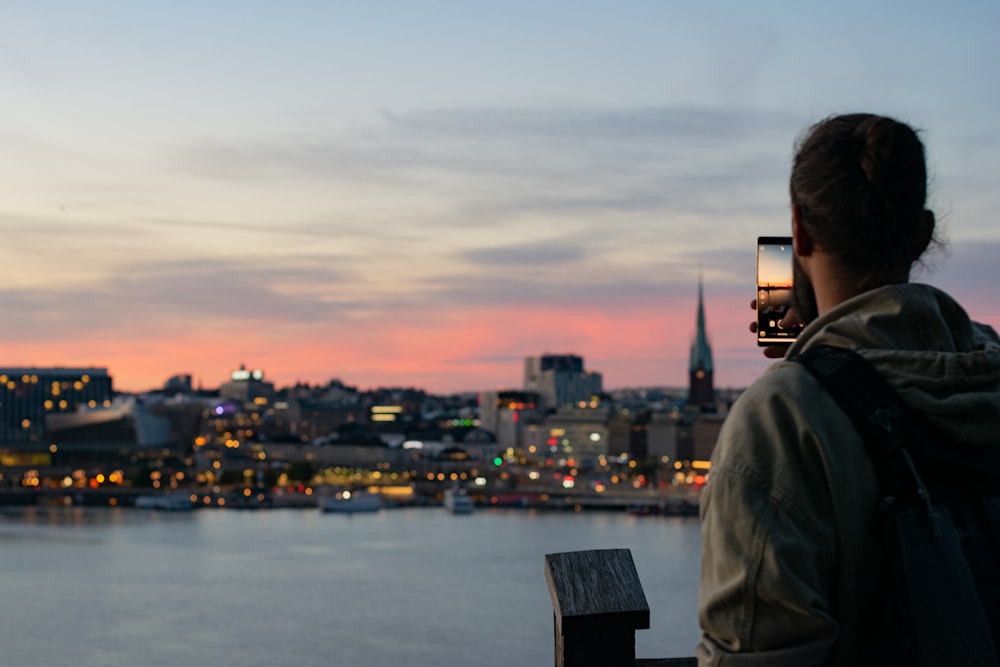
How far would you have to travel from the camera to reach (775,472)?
31.2 inches

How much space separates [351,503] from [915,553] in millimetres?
46317

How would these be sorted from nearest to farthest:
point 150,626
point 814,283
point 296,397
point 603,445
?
point 814,283
point 150,626
point 603,445
point 296,397

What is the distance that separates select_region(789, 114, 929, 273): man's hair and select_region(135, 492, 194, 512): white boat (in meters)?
47.2

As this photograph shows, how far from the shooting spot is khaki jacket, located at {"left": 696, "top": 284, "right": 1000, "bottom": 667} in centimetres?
78

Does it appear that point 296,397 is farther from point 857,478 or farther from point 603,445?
point 857,478

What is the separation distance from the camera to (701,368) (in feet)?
228

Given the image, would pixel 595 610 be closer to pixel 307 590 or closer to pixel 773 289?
pixel 773 289

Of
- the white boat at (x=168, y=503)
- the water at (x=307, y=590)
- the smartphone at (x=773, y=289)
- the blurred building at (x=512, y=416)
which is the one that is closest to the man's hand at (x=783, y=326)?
the smartphone at (x=773, y=289)

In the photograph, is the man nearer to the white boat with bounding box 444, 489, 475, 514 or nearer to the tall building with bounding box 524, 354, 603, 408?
the white boat with bounding box 444, 489, 475, 514

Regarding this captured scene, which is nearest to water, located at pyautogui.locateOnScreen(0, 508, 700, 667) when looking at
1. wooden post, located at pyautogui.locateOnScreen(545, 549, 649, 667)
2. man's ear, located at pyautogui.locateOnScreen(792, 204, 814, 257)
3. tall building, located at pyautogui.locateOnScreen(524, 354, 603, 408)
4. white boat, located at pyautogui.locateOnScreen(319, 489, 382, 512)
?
white boat, located at pyautogui.locateOnScreen(319, 489, 382, 512)

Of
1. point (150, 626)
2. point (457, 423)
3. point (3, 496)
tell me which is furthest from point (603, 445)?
point (150, 626)

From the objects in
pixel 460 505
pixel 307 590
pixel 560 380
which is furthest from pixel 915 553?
pixel 560 380

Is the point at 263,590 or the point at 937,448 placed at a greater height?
the point at 937,448

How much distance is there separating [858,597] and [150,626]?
2016 centimetres
